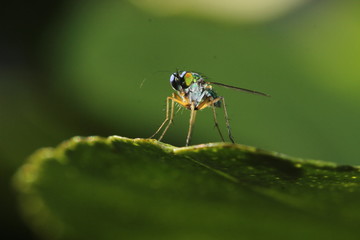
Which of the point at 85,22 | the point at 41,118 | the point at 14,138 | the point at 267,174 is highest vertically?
the point at 85,22

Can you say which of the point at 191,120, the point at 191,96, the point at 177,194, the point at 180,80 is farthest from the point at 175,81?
the point at 177,194

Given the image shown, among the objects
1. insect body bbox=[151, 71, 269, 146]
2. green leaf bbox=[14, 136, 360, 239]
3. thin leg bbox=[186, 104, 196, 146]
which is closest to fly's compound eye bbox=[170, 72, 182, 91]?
insect body bbox=[151, 71, 269, 146]

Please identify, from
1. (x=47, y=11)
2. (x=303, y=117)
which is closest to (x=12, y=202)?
(x=303, y=117)

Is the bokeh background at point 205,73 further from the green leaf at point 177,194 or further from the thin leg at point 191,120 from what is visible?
the green leaf at point 177,194

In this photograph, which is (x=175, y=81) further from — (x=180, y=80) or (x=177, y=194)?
(x=177, y=194)

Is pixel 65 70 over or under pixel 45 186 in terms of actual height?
over

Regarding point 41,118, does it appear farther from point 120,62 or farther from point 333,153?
point 333,153
